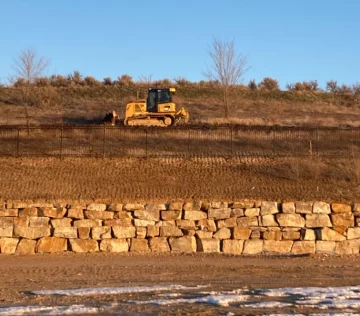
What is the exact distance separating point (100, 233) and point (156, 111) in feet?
79.7

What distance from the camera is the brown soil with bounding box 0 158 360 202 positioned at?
69.8 feet

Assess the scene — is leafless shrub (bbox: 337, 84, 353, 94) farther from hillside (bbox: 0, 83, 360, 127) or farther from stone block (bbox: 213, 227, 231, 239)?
stone block (bbox: 213, 227, 231, 239)

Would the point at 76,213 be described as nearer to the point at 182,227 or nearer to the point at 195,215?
the point at 182,227

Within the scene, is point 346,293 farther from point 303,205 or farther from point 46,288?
point 303,205

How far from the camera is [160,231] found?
19234 mm

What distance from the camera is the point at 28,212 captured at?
1906 centimetres

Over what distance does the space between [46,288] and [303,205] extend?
10.2m

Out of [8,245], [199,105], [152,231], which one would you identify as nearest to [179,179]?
[152,231]

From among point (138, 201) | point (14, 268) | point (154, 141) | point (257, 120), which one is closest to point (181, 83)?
point (257, 120)

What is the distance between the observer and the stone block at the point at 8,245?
18.5m

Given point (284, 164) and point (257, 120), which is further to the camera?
point (257, 120)

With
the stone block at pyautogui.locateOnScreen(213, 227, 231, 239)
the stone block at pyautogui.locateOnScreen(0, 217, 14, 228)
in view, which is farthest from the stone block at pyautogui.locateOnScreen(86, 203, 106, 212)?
the stone block at pyautogui.locateOnScreen(213, 227, 231, 239)

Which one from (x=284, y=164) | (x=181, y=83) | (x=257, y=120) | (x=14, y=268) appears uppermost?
(x=181, y=83)

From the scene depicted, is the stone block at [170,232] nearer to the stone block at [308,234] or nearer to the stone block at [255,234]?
the stone block at [255,234]
